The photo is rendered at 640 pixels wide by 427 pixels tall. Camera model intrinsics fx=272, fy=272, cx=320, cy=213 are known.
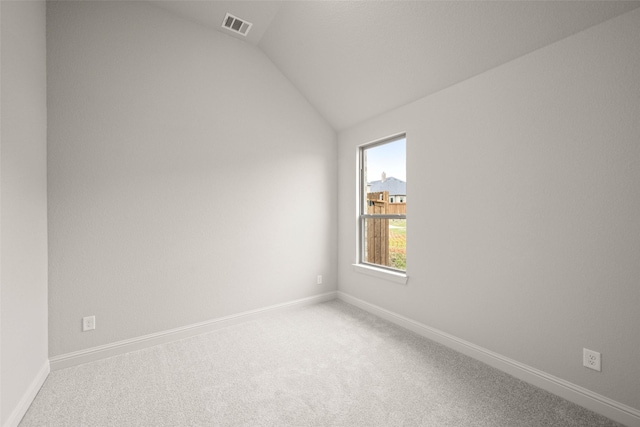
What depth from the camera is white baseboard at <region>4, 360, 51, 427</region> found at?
1.47 meters

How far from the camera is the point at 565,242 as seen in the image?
5.64 feet

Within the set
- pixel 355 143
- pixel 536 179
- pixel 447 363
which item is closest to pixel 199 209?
pixel 355 143

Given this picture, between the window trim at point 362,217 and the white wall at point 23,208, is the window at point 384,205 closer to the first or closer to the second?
the window trim at point 362,217

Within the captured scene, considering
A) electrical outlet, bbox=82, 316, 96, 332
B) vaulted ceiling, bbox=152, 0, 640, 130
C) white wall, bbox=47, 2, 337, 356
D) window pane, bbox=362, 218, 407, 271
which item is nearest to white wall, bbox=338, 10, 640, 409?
vaulted ceiling, bbox=152, 0, 640, 130

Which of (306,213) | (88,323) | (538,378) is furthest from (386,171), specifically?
(88,323)

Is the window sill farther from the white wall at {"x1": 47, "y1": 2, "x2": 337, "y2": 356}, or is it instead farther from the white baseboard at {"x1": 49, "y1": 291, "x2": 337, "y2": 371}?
the white baseboard at {"x1": 49, "y1": 291, "x2": 337, "y2": 371}

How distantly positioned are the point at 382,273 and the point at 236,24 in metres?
3.00

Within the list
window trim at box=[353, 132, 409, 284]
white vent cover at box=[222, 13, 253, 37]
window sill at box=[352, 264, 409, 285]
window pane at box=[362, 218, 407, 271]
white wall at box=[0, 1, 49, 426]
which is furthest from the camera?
window trim at box=[353, 132, 409, 284]

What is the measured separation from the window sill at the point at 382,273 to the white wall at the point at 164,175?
69 cm

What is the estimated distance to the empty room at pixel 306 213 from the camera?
61.5 inches

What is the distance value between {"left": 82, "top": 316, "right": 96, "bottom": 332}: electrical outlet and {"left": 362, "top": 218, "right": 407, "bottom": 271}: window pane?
8.94 feet

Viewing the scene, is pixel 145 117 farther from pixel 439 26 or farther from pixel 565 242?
pixel 565 242

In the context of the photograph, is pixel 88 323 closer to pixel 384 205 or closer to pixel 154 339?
pixel 154 339

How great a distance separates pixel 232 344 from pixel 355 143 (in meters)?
2.59
